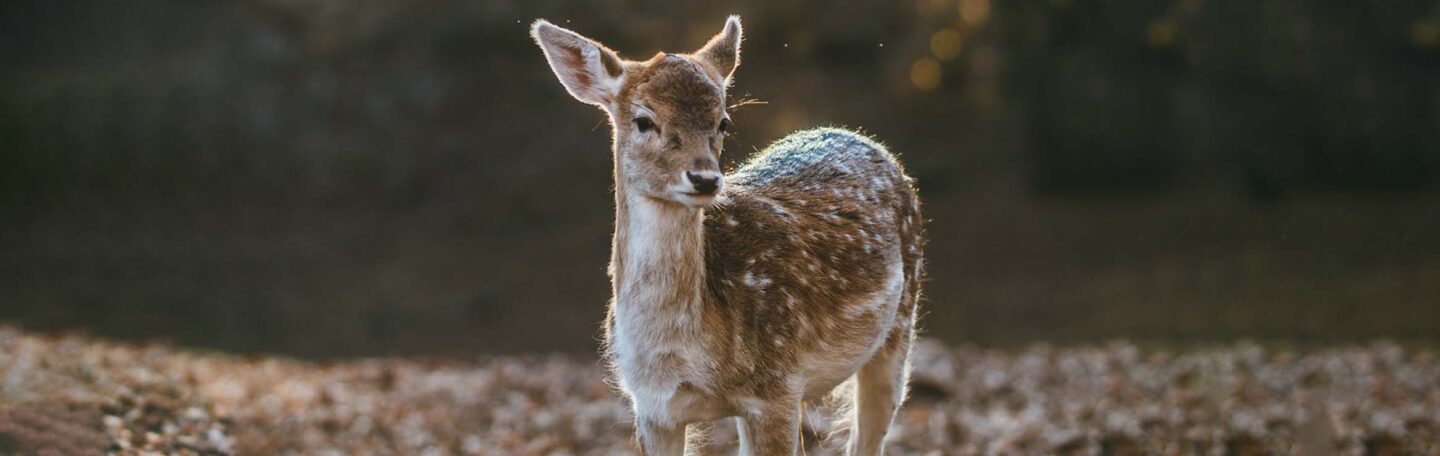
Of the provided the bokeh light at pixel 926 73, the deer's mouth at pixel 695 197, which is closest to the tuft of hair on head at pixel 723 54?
the deer's mouth at pixel 695 197

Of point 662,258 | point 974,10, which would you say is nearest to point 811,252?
point 662,258

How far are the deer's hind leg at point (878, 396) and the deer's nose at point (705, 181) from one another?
68.5 inches

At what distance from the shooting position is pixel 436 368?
1395 cm

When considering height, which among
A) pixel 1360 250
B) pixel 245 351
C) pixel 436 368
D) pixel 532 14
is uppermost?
pixel 532 14

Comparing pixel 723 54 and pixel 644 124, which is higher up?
pixel 723 54

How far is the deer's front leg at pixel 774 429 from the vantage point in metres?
5.82

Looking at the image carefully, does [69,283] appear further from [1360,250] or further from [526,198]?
[1360,250]

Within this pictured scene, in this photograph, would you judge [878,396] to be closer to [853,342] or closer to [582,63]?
[853,342]

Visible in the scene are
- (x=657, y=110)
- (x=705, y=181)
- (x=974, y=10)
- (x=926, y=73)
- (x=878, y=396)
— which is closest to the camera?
Answer: (x=705, y=181)

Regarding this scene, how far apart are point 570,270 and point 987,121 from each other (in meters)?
6.82

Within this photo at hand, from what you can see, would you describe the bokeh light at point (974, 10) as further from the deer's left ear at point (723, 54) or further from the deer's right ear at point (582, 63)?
the deer's right ear at point (582, 63)

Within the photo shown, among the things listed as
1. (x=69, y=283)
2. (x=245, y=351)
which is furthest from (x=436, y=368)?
(x=69, y=283)

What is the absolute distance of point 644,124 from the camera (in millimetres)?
5734

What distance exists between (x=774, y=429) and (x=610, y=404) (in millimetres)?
5376
